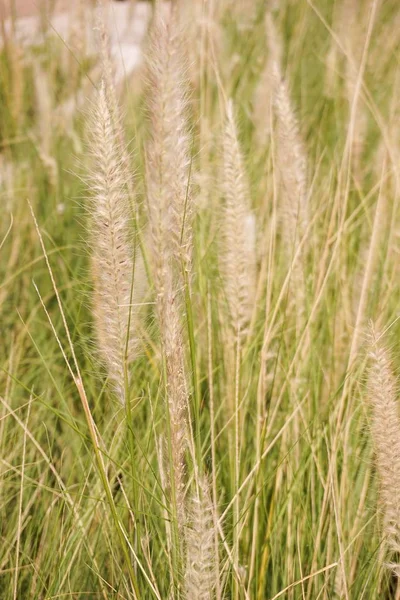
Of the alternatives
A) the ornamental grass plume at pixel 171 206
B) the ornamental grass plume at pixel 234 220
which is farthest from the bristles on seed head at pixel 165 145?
the ornamental grass plume at pixel 234 220

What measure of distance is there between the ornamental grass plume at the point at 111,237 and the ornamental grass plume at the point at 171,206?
4 cm

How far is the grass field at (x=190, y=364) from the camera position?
0.91m

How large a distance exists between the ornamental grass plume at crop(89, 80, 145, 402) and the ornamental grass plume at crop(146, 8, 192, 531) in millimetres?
44

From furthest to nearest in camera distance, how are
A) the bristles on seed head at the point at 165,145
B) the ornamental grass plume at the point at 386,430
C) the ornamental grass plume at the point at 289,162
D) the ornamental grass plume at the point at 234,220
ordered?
the ornamental grass plume at the point at 289,162 → the ornamental grass plume at the point at 234,220 → the ornamental grass plume at the point at 386,430 → the bristles on seed head at the point at 165,145

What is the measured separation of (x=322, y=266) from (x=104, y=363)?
2.11 ft

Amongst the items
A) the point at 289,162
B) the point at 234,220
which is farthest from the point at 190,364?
the point at 289,162

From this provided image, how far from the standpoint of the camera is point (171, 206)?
35.5 inches

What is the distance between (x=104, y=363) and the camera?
1.08m

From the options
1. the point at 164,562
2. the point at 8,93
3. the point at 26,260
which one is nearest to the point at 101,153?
the point at 164,562

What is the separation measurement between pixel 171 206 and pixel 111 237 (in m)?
0.09

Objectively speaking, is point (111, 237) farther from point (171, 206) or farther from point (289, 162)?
point (289, 162)

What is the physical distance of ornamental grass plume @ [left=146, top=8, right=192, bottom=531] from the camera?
85 centimetres

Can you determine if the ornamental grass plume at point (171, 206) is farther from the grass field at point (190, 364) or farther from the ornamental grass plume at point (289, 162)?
the ornamental grass plume at point (289, 162)

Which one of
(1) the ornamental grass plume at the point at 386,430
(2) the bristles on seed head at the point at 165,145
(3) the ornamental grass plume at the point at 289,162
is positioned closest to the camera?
(2) the bristles on seed head at the point at 165,145
